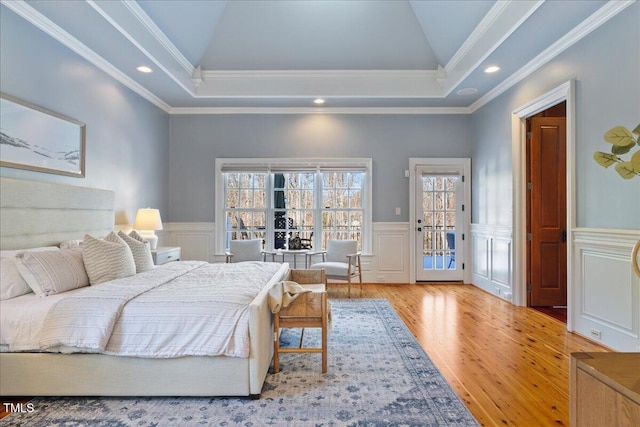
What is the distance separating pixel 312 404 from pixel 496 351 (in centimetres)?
179

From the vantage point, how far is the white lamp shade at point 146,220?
4.61 m

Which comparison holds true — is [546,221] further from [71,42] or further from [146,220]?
[71,42]

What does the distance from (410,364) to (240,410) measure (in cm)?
135

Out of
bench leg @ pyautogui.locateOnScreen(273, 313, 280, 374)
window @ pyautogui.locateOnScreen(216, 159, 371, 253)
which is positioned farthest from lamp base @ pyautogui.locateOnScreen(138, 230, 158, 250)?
bench leg @ pyautogui.locateOnScreen(273, 313, 280, 374)

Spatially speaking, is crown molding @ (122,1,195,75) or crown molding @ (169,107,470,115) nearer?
crown molding @ (122,1,195,75)

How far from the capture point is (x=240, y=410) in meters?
2.16

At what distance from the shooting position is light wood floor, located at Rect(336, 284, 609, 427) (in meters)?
2.21

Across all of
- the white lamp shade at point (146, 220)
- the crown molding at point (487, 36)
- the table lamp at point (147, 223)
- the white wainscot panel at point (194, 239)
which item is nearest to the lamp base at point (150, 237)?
the table lamp at point (147, 223)

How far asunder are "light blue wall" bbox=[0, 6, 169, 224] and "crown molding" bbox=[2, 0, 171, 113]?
5cm

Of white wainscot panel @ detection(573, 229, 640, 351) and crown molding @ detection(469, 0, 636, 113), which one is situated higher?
crown molding @ detection(469, 0, 636, 113)

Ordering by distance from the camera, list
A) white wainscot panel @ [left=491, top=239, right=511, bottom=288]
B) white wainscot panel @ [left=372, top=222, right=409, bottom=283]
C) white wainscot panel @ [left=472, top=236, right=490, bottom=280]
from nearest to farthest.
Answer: white wainscot panel @ [left=491, top=239, right=511, bottom=288] < white wainscot panel @ [left=472, top=236, right=490, bottom=280] < white wainscot panel @ [left=372, top=222, right=409, bottom=283]

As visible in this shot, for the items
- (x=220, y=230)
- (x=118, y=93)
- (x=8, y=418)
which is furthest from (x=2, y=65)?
(x=220, y=230)

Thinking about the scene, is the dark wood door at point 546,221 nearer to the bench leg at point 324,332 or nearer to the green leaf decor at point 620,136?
the bench leg at point 324,332

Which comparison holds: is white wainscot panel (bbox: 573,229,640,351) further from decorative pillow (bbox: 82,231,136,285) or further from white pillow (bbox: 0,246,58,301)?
white pillow (bbox: 0,246,58,301)
